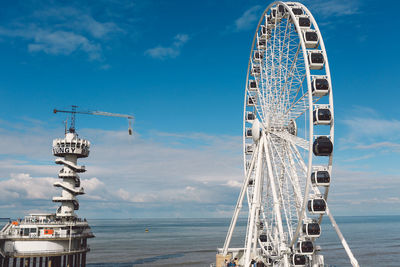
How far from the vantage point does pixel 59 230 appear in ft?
177

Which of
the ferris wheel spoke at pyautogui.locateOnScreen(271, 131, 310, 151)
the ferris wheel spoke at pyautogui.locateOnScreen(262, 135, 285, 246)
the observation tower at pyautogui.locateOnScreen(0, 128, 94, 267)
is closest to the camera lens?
the ferris wheel spoke at pyautogui.locateOnScreen(271, 131, 310, 151)

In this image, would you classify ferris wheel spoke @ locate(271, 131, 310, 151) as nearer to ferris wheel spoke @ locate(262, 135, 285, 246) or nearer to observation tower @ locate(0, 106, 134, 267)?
ferris wheel spoke @ locate(262, 135, 285, 246)

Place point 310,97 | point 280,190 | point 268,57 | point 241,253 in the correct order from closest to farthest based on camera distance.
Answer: point 310,97 → point 280,190 → point 268,57 → point 241,253

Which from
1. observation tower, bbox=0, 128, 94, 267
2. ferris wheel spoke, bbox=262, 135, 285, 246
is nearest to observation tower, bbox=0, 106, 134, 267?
observation tower, bbox=0, 128, 94, 267

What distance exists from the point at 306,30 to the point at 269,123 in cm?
1003

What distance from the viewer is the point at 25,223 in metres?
53.5

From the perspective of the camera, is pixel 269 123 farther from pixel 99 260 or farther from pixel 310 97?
pixel 99 260

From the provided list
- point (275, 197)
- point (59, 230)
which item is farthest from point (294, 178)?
point (59, 230)

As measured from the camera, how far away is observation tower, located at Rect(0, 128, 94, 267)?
5131 cm

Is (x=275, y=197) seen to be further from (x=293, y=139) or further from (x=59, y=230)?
(x=59, y=230)

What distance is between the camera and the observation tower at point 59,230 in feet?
168

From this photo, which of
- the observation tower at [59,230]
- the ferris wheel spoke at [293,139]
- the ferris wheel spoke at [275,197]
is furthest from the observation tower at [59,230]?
the ferris wheel spoke at [293,139]

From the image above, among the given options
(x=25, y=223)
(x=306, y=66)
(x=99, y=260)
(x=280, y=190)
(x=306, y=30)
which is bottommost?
(x=99, y=260)

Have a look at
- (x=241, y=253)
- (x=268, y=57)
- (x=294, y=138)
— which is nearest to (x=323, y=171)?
(x=294, y=138)
